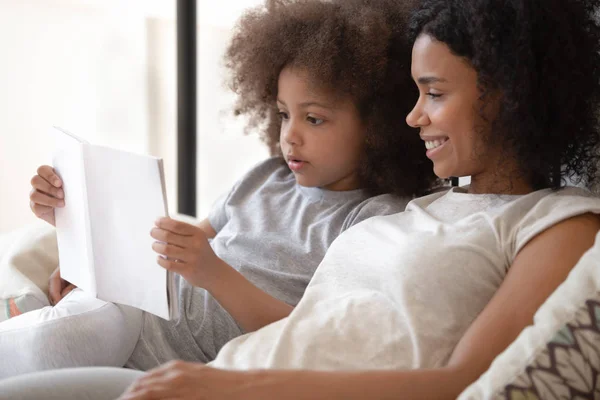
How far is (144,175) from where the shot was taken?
1.19 metres

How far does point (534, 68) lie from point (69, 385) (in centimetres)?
83

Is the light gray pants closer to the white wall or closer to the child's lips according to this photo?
the child's lips

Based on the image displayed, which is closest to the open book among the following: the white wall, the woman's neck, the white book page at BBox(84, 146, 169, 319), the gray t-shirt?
the white book page at BBox(84, 146, 169, 319)

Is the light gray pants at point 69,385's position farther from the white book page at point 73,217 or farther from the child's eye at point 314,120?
the child's eye at point 314,120

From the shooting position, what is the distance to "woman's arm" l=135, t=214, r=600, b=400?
0.90 m

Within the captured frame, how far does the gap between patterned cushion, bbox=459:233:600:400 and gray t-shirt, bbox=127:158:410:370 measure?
1.88 ft

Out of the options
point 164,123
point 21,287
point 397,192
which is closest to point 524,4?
point 397,192

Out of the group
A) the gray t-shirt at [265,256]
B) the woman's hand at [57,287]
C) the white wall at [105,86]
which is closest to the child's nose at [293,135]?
the gray t-shirt at [265,256]

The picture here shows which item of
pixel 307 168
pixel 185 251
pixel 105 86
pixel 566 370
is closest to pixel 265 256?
pixel 307 168

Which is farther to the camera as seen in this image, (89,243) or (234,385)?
(89,243)

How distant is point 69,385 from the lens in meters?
1.03

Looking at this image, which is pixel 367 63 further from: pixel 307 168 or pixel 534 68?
pixel 534 68

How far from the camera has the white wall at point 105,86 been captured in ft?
9.86

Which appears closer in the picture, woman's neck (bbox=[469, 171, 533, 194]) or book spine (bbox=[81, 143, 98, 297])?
woman's neck (bbox=[469, 171, 533, 194])
